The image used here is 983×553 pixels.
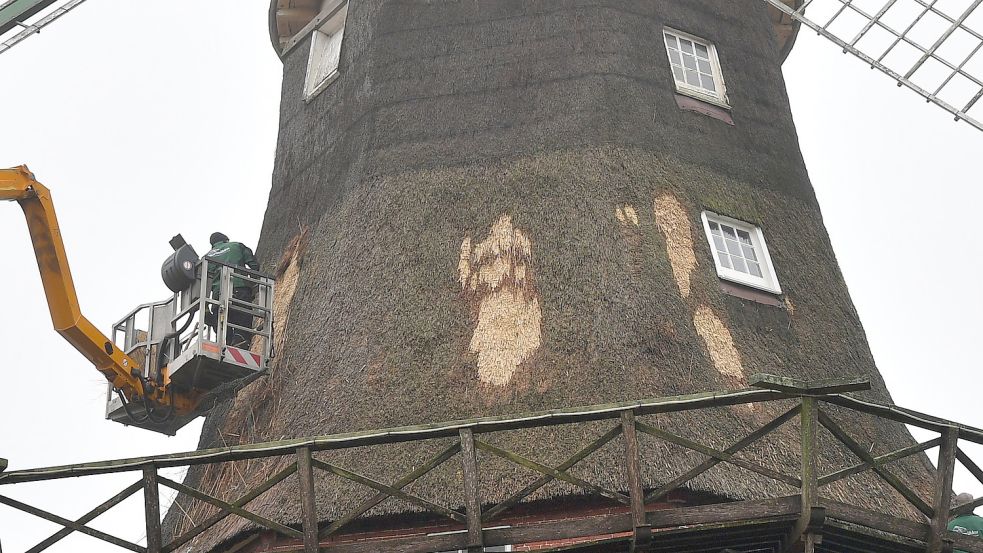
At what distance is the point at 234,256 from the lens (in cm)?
1337

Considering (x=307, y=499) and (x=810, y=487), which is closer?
(x=810, y=487)

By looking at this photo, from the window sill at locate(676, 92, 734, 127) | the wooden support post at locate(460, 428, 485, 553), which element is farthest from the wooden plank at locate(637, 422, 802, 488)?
the window sill at locate(676, 92, 734, 127)

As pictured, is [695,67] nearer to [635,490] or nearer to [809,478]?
[809,478]

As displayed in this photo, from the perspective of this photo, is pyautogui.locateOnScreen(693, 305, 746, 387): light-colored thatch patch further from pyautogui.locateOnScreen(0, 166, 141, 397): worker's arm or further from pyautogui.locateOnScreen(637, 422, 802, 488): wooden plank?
pyautogui.locateOnScreen(0, 166, 141, 397): worker's arm

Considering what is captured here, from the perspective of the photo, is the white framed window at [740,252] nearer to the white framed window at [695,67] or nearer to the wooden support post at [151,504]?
the white framed window at [695,67]

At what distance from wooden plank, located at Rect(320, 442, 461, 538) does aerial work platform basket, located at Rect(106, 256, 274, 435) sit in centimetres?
297

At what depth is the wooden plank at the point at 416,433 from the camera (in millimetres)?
9203

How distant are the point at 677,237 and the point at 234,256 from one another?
425 centimetres

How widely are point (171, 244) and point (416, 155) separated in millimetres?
2466

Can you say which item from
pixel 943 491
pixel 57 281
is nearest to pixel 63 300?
pixel 57 281

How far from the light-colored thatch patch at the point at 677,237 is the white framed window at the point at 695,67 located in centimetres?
181

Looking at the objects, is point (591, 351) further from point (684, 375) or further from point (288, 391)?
point (288, 391)

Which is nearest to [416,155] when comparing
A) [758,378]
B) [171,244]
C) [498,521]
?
[171,244]

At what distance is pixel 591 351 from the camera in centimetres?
1098
